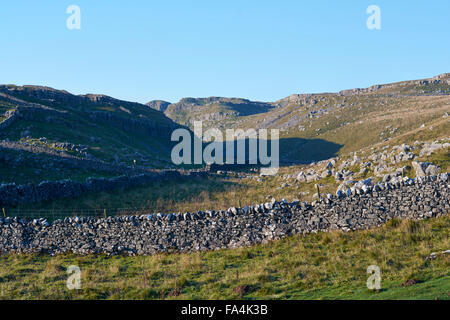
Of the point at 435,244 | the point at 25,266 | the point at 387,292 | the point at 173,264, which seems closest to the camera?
the point at 387,292

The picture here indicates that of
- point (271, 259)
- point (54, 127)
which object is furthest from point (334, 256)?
point (54, 127)

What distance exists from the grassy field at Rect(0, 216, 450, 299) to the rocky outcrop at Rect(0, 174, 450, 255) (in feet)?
2.37

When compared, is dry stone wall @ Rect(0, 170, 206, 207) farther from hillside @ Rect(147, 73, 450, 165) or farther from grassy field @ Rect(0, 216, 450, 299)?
hillside @ Rect(147, 73, 450, 165)

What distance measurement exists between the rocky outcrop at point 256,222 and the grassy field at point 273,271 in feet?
2.37

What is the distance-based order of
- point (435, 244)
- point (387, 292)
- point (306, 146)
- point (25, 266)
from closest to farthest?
point (387, 292), point (435, 244), point (25, 266), point (306, 146)

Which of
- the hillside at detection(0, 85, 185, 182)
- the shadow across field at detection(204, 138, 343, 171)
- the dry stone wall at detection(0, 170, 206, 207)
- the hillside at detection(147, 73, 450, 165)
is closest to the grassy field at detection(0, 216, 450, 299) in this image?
the dry stone wall at detection(0, 170, 206, 207)

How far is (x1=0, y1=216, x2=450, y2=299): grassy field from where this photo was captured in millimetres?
11836

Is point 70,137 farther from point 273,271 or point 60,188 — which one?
point 273,271

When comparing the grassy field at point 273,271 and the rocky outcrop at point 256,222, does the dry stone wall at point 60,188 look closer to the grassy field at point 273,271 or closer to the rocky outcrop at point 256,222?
the rocky outcrop at point 256,222

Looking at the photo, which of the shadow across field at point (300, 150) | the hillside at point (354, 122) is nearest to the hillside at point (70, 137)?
the shadow across field at point (300, 150)

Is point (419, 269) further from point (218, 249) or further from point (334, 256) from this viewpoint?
point (218, 249)

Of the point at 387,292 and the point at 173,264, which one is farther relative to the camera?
the point at 173,264

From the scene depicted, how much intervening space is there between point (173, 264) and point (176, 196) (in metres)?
17.4
